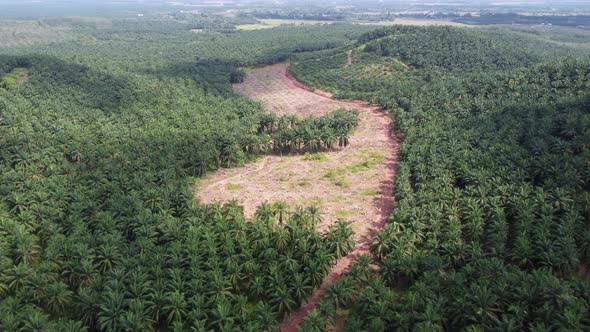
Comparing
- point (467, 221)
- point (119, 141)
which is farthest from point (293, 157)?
point (467, 221)

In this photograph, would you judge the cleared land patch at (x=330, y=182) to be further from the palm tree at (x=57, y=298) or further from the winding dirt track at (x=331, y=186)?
the palm tree at (x=57, y=298)

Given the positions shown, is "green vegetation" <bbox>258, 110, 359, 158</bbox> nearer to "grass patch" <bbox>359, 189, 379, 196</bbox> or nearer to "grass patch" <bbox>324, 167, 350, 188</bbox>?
"grass patch" <bbox>324, 167, 350, 188</bbox>

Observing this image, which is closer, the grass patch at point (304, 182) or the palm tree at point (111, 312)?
the palm tree at point (111, 312)

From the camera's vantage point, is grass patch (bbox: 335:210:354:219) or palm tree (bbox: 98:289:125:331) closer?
palm tree (bbox: 98:289:125:331)

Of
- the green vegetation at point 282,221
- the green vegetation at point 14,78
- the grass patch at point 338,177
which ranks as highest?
the green vegetation at point 14,78

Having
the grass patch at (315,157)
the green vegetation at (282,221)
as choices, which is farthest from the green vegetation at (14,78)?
the grass patch at (315,157)

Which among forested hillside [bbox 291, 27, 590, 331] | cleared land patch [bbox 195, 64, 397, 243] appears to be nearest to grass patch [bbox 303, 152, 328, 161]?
cleared land patch [bbox 195, 64, 397, 243]

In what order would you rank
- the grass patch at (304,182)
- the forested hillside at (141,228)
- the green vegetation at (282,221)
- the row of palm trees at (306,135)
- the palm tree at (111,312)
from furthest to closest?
the row of palm trees at (306,135) < the grass patch at (304,182) < the forested hillside at (141,228) < the green vegetation at (282,221) < the palm tree at (111,312)

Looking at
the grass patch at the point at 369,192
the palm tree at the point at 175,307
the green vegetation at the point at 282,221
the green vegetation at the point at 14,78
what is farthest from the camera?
the green vegetation at the point at 14,78
